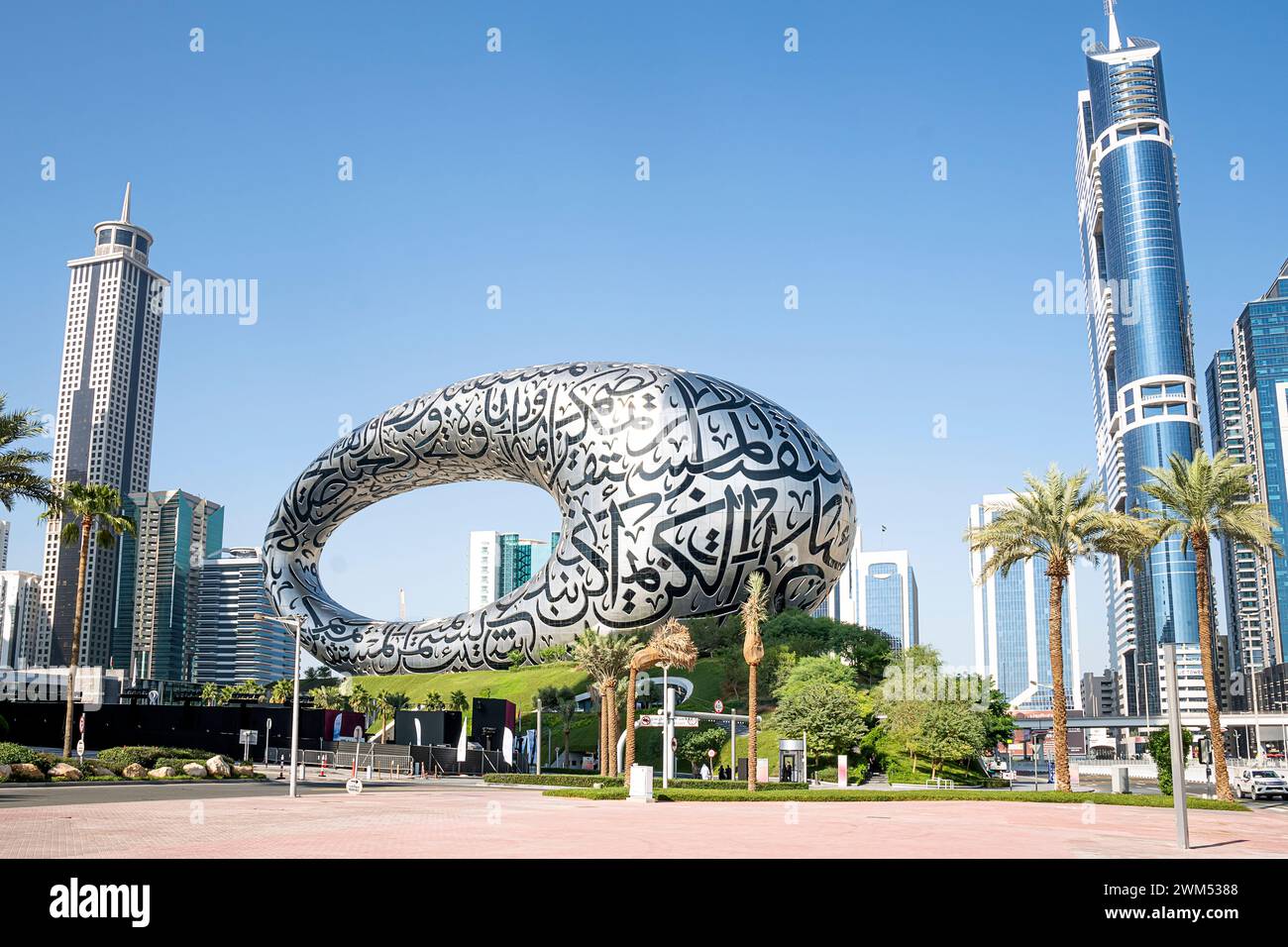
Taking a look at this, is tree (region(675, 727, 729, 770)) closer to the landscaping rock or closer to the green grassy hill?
the green grassy hill

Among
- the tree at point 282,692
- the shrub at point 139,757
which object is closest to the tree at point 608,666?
the shrub at point 139,757

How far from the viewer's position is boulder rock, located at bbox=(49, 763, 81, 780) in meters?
34.5

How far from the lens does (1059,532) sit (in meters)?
38.2

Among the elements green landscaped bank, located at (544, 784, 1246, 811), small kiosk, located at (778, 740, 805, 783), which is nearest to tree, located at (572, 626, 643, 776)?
small kiosk, located at (778, 740, 805, 783)

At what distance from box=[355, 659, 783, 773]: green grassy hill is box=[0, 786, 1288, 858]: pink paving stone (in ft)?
112

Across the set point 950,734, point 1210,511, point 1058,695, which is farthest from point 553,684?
point 1210,511

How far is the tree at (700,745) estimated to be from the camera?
56656 mm

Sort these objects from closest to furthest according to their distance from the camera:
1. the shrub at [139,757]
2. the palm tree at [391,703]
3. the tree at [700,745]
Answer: the shrub at [139,757], the tree at [700,745], the palm tree at [391,703]

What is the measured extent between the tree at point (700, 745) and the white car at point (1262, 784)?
2363 cm

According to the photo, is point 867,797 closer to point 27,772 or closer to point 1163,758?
point 1163,758

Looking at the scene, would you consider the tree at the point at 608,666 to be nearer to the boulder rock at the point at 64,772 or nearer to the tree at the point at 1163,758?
the boulder rock at the point at 64,772
